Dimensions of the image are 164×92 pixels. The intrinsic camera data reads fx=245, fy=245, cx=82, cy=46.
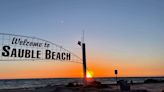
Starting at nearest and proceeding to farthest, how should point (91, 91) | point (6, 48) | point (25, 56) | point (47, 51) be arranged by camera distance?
1. point (6, 48)
2. point (25, 56)
3. point (47, 51)
4. point (91, 91)

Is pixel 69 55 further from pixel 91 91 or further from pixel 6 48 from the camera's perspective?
pixel 6 48

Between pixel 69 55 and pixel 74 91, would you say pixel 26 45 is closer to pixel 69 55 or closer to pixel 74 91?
pixel 69 55

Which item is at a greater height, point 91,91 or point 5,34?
point 5,34

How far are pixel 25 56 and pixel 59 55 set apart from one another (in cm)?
376

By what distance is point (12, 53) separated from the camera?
63.0ft

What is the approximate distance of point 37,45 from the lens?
21297 millimetres

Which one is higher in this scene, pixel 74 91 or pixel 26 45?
pixel 26 45

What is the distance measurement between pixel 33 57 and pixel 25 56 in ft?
2.75

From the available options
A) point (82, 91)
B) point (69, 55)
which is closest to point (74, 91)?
point (82, 91)

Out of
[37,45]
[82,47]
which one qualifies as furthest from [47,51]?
[82,47]

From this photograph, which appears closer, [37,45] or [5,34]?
[5,34]

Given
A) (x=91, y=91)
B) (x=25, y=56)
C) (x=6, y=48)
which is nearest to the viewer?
(x=6, y=48)

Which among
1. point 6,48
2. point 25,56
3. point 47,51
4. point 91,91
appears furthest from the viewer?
point 91,91

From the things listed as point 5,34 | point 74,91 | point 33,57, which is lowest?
point 74,91
